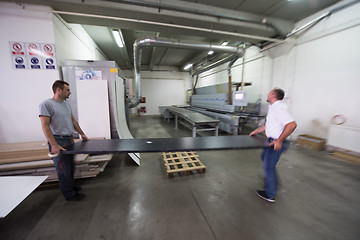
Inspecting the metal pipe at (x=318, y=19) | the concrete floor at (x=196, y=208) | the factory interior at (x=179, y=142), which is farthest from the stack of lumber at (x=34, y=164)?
the metal pipe at (x=318, y=19)

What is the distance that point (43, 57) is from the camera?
2.66 m

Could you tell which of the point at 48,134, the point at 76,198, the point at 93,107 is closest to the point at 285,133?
the point at 48,134

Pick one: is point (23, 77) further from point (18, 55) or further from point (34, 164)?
point (34, 164)

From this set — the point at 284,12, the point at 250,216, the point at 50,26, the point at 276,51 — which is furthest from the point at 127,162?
the point at 276,51

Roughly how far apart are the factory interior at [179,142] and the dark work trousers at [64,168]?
0.20 meters

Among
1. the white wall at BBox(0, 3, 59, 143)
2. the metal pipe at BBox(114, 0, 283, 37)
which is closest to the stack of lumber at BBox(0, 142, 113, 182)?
the white wall at BBox(0, 3, 59, 143)

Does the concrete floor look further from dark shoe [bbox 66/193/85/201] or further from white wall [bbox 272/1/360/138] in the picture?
white wall [bbox 272/1/360/138]

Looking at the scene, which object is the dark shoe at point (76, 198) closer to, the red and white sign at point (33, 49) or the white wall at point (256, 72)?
the red and white sign at point (33, 49)

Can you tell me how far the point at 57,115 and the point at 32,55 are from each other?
2.11 m

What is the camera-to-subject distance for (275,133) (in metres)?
1.66

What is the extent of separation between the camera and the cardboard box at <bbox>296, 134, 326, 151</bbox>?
3.43 meters

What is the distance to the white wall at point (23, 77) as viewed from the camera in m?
2.51

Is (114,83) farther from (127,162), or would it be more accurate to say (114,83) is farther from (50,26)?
(127,162)

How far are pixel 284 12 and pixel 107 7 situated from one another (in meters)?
4.33
